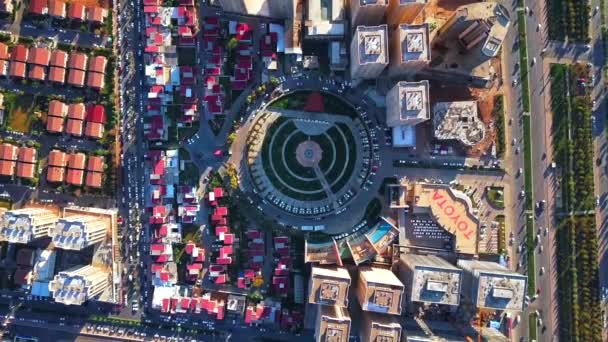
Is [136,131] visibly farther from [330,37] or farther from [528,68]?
[528,68]

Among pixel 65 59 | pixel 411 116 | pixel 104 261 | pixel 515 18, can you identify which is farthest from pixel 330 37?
pixel 104 261

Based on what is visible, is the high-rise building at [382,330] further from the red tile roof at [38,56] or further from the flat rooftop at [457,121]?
the red tile roof at [38,56]

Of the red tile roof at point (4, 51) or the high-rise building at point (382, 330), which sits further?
the red tile roof at point (4, 51)

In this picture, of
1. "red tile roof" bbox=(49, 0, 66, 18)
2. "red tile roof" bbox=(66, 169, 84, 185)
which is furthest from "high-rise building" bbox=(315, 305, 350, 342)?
"red tile roof" bbox=(49, 0, 66, 18)

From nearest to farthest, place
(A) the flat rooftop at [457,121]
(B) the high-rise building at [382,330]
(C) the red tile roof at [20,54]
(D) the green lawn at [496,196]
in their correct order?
(B) the high-rise building at [382,330]
(A) the flat rooftop at [457,121]
(C) the red tile roof at [20,54]
(D) the green lawn at [496,196]

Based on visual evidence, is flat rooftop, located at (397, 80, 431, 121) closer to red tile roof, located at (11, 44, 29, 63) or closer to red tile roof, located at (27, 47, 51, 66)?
red tile roof, located at (27, 47, 51, 66)

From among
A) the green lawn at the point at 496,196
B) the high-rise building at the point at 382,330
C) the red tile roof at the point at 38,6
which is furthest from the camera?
the green lawn at the point at 496,196

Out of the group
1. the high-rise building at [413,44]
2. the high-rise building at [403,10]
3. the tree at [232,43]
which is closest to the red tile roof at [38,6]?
the tree at [232,43]
